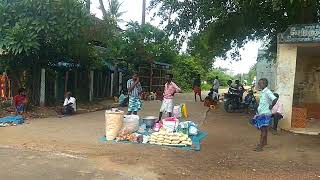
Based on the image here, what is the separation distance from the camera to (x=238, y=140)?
11031mm

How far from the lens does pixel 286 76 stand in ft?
40.4

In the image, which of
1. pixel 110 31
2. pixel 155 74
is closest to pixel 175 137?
pixel 110 31

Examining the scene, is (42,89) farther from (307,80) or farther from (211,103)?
(307,80)

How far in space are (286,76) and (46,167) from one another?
24.1 feet

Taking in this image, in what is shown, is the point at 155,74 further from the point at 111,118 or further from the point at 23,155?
the point at 23,155

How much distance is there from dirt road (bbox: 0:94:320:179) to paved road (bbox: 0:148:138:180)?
6.8 inches

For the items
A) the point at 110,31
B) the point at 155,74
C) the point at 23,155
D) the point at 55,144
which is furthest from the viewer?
the point at 155,74

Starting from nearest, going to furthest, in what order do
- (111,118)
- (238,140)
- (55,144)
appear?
(55,144)
(111,118)
(238,140)

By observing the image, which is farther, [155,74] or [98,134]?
[155,74]

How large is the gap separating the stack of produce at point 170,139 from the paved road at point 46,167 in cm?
215

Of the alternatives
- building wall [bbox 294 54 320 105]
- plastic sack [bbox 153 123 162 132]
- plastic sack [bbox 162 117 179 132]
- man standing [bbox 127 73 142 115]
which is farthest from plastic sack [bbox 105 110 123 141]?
building wall [bbox 294 54 320 105]

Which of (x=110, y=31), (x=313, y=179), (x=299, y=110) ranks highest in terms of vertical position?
(x=110, y=31)

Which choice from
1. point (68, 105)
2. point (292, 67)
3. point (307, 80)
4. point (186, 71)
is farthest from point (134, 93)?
point (186, 71)

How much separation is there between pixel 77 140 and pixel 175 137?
7.43 ft
